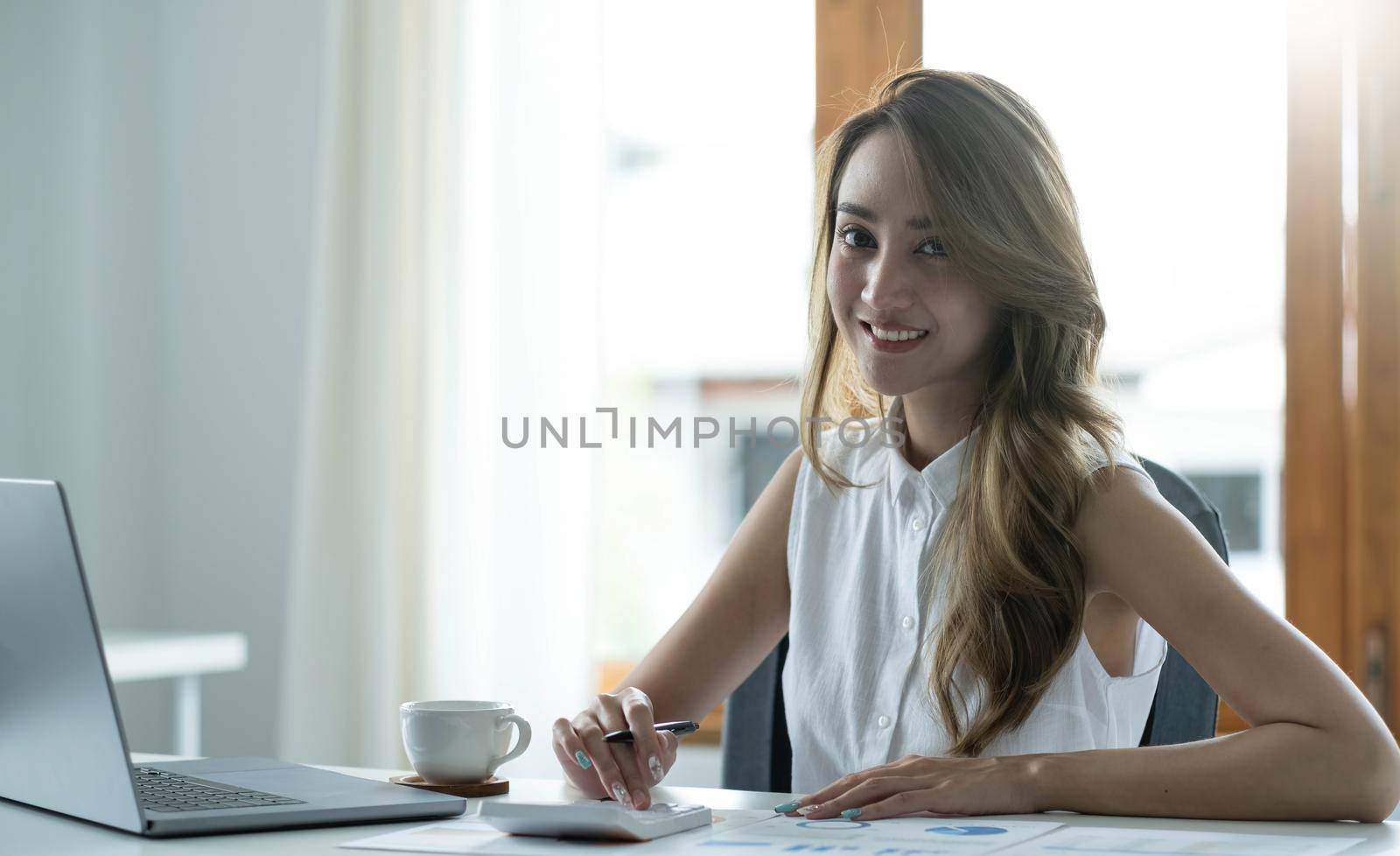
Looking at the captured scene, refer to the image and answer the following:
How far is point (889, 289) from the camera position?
53.6 inches

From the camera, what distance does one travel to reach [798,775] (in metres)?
1.42

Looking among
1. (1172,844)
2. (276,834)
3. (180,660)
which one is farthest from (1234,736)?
(180,660)

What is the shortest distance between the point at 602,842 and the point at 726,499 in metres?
1.90

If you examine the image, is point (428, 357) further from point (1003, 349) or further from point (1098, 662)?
point (1098, 662)

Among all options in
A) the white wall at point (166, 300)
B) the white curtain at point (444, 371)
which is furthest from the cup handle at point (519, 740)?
the white wall at point (166, 300)

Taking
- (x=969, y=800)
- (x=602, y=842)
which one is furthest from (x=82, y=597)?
(x=969, y=800)

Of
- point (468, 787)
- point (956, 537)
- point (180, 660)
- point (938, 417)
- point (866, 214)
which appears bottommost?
point (180, 660)

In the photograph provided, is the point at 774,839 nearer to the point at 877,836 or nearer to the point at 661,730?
the point at 877,836

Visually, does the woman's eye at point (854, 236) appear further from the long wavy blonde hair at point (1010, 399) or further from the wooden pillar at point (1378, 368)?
the wooden pillar at point (1378, 368)

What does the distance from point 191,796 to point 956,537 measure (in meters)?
0.74

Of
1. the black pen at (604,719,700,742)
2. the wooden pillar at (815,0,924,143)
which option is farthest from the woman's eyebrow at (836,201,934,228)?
the wooden pillar at (815,0,924,143)

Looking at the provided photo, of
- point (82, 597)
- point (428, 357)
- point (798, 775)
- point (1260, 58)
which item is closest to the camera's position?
point (82, 597)

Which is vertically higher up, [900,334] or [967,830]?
[900,334]

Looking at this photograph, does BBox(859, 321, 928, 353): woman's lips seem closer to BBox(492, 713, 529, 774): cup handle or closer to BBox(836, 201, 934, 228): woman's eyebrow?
BBox(836, 201, 934, 228): woman's eyebrow
